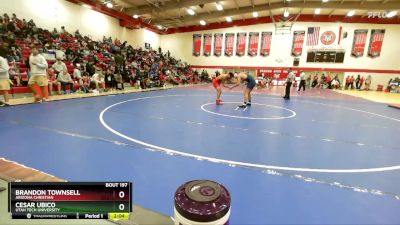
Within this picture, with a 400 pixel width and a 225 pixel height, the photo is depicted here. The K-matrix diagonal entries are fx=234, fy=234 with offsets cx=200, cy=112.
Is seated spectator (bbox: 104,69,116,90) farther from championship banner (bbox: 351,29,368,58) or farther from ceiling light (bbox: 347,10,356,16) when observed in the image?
championship banner (bbox: 351,29,368,58)

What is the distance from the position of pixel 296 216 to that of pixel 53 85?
1055 cm

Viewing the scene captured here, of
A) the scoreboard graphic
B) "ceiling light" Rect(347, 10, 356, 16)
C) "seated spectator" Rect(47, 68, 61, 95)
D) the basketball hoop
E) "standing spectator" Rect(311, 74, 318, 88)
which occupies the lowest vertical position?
the scoreboard graphic

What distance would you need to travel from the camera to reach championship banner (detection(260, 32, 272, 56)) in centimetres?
2509

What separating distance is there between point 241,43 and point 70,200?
26.6 m

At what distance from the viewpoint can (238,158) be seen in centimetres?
342

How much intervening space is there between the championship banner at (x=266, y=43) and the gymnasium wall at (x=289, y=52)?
0.34 m

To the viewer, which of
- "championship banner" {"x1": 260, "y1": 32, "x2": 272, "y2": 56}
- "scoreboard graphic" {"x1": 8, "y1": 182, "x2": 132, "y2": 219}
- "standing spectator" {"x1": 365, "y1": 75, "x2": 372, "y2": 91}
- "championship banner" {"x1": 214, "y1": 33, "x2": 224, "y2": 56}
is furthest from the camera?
"championship banner" {"x1": 214, "y1": 33, "x2": 224, "y2": 56}

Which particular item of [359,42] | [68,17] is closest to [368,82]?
[359,42]

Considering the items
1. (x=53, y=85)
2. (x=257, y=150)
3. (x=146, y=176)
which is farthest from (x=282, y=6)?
(x=146, y=176)

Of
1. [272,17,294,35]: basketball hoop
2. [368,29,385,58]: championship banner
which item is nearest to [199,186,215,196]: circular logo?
[272,17,294,35]: basketball hoop

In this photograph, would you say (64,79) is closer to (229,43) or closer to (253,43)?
(229,43)

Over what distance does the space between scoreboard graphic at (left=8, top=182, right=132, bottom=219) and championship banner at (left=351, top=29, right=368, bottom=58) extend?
27.6 meters

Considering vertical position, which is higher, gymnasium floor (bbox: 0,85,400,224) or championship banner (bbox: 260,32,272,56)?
championship banner (bbox: 260,32,272,56)

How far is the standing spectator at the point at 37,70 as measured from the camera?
693 centimetres
